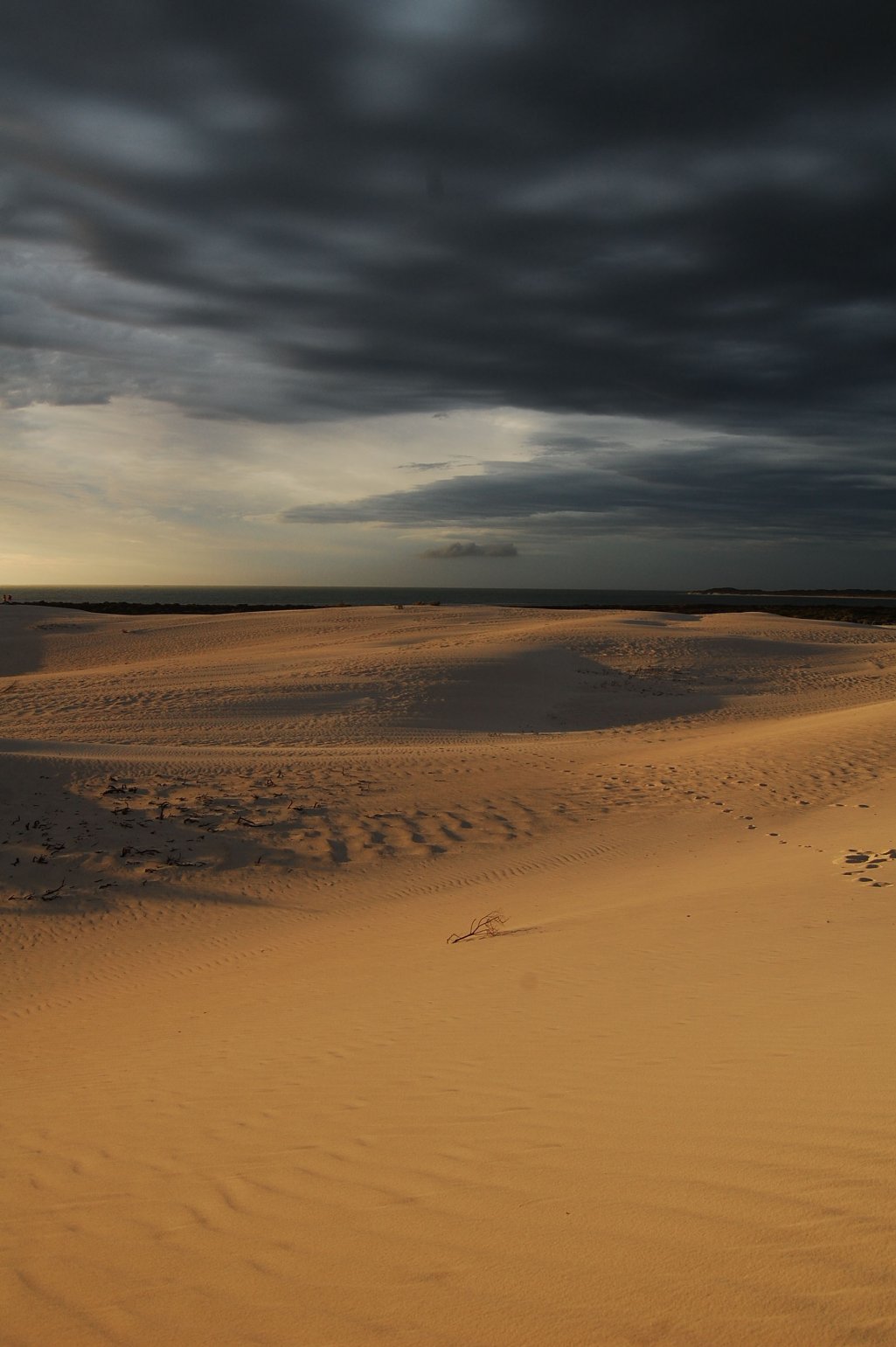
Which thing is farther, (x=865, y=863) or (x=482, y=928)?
(x=865, y=863)

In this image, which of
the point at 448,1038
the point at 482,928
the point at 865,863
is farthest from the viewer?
the point at 865,863

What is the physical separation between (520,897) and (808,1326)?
786 cm

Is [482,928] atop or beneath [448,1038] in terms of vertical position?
beneath

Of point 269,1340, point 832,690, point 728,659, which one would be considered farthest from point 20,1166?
point 728,659

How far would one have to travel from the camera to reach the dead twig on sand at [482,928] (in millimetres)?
8477

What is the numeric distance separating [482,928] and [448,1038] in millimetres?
3352

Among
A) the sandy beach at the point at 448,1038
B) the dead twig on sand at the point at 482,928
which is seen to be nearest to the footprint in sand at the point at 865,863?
the sandy beach at the point at 448,1038

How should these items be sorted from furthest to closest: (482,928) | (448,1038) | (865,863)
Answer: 1. (865,863)
2. (482,928)
3. (448,1038)

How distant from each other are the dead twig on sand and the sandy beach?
6.6 inches

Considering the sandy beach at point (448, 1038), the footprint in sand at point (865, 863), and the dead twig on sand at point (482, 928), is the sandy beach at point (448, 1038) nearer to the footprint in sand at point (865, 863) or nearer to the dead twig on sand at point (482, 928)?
the footprint in sand at point (865, 863)

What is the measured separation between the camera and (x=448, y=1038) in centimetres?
543

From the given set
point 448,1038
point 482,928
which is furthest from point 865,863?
point 448,1038

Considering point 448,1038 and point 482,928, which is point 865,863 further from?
point 448,1038

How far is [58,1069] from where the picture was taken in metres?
5.73
